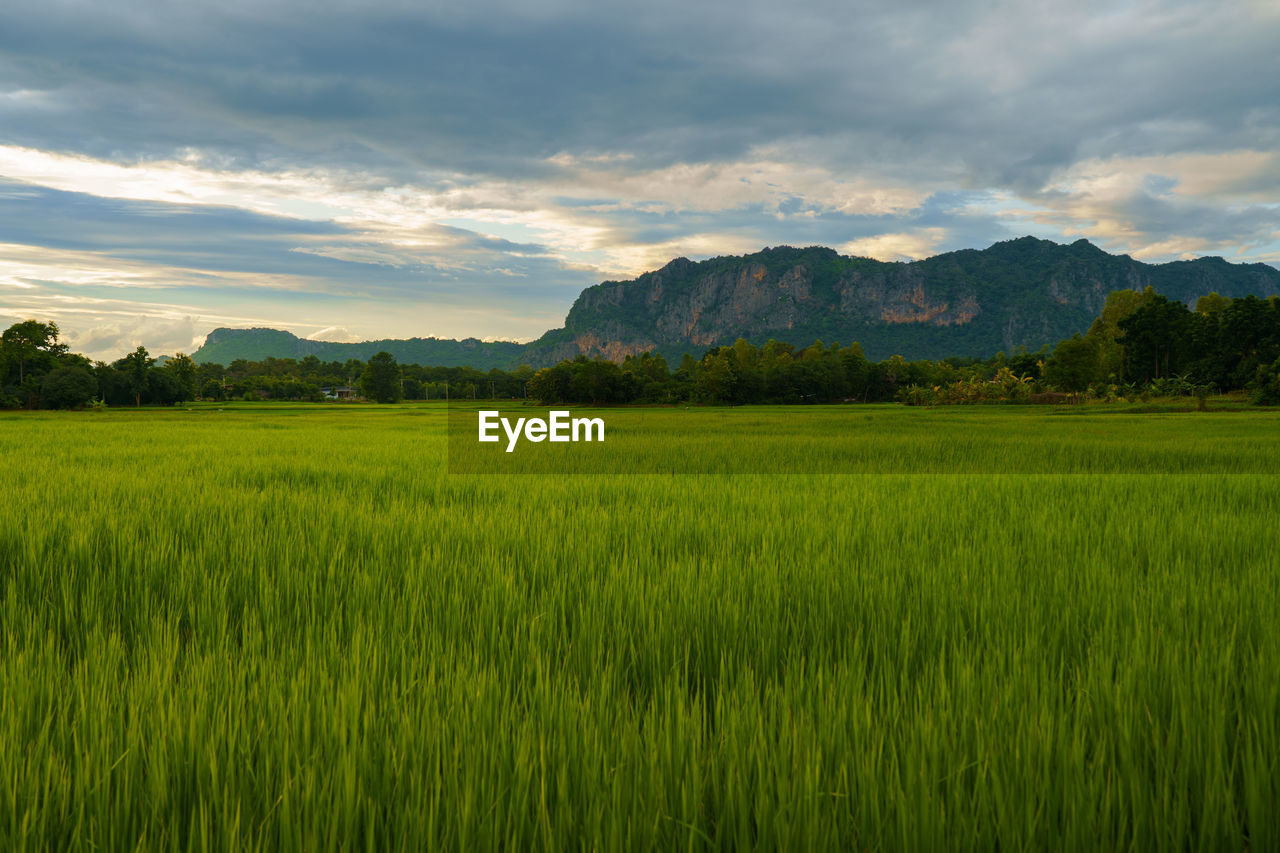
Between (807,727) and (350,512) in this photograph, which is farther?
(350,512)

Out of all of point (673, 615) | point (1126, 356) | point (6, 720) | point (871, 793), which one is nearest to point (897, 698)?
point (871, 793)

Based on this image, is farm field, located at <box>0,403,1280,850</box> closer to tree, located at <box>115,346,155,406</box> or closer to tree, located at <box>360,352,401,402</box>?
tree, located at <box>115,346,155,406</box>

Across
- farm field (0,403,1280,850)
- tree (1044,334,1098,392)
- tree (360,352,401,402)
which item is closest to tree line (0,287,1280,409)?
tree (1044,334,1098,392)

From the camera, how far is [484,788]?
1365 millimetres

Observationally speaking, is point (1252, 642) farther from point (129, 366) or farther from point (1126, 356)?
point (129, 366)

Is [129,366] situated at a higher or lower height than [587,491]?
higher

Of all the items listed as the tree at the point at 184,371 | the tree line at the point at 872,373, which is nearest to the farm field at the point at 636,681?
the tree line at the point at 872,373

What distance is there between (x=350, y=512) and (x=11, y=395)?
78772 millimetres

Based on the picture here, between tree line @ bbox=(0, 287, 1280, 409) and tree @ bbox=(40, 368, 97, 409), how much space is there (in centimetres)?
11

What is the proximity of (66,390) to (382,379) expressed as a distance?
47.0 m

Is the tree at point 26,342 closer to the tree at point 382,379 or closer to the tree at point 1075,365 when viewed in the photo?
the tree at point 382,379

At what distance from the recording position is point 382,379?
341 feet

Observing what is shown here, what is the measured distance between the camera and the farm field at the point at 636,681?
1312mm

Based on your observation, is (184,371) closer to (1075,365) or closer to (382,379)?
(382,379)
